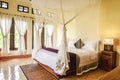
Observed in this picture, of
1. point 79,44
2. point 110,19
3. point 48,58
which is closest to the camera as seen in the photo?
point 48,58

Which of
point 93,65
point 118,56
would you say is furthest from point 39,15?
point 118,56

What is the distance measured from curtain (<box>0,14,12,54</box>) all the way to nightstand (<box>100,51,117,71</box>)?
4176 millimetres

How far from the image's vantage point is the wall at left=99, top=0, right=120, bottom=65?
150 inches

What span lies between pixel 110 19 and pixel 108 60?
1.48 meters

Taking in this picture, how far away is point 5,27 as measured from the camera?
5.04 metres

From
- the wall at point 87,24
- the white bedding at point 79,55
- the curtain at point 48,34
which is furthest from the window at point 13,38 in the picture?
the wall at point 87,24

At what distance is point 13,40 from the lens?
550 centimetres

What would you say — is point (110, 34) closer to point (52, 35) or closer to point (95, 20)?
point (95, 20)

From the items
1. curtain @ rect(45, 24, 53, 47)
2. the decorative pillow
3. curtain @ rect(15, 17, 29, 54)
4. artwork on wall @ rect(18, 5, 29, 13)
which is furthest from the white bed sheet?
artwork on wall @ rect(18, 5, 29, 13)

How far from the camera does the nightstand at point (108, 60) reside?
12.1 ft

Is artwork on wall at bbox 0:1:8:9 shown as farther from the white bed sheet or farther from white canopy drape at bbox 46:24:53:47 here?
the white bed sheet

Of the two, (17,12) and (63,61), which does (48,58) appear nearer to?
(63,61)

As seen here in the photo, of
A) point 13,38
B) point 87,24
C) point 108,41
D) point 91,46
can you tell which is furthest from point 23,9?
point 108,41

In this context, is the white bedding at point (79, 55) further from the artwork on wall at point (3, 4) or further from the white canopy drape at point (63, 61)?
the artwork on wall at point (3, 4)
